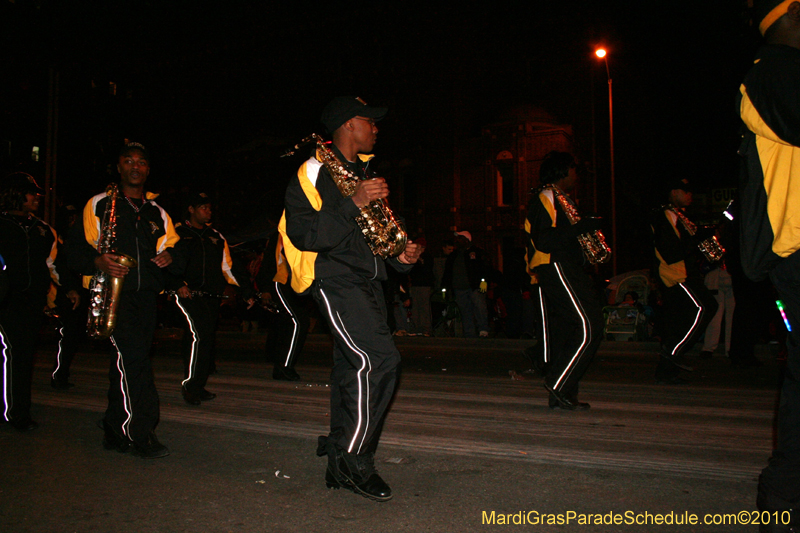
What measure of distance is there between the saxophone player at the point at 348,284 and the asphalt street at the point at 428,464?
234 millimetres

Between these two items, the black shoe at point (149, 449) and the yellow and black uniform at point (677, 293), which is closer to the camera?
the black shoe at point (149, 449)

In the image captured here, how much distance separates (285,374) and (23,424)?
3.27 metres

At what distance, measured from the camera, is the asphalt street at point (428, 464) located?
3.27 meters

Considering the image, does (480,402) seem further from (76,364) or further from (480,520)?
(76,364)

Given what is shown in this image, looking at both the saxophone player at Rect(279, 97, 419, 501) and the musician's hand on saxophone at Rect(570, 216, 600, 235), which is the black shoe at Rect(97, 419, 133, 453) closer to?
the saxophone player at Rect(279, 97, 419, 501)

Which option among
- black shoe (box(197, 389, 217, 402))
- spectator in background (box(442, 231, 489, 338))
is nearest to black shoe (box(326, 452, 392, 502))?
black shoe (box(197, 389, 217, 402))

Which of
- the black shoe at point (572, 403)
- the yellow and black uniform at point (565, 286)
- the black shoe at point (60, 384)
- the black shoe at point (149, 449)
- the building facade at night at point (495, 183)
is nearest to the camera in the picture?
the black shoe at point (149, 449)

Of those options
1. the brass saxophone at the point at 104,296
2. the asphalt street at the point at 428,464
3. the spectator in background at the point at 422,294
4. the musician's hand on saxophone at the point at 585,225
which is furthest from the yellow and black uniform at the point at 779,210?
the spectator in background at the point at 422,294

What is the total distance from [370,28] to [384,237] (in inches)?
1478

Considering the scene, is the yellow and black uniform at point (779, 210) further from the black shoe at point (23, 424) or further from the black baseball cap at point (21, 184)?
the black baseball cap at point (21, 184)

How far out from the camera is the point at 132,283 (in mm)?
4629

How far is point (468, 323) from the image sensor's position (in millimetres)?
14328

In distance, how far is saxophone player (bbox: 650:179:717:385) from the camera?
739 centimetres

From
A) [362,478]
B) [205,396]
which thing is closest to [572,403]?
Result: [362,478]
